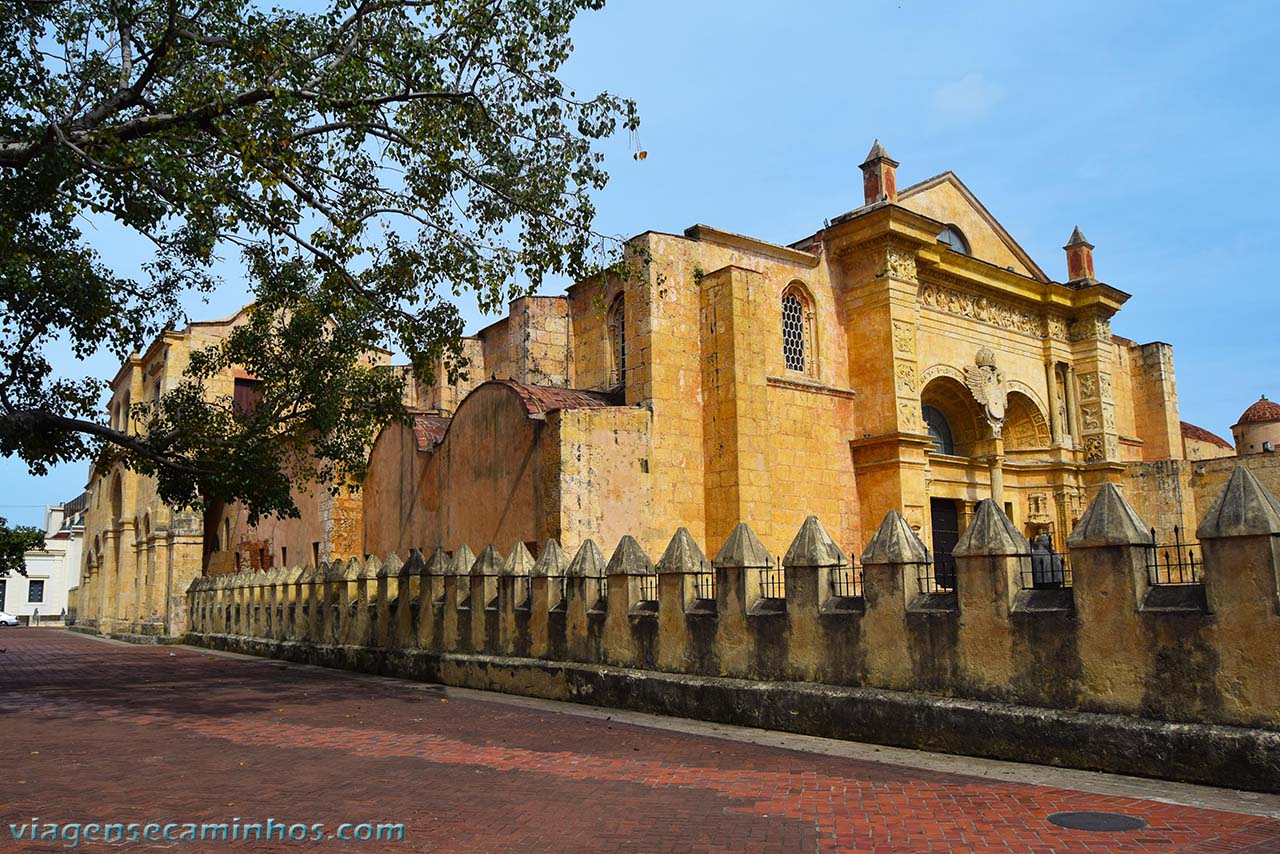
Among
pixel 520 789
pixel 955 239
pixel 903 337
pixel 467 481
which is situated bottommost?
pixel 520 789

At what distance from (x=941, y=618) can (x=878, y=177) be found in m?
16.9

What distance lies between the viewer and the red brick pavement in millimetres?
5371

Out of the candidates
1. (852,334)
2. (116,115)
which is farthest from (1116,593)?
(852,334)

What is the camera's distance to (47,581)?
66.8m

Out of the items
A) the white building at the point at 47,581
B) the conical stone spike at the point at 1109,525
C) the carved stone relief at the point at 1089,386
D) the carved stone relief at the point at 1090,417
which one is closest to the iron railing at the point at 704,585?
the conical stone spike at the point at 1109,525

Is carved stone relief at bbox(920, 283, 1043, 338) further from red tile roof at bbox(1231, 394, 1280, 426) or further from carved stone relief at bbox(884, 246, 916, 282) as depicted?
red tile roof at bbox(1231, 394, 1280, 426)

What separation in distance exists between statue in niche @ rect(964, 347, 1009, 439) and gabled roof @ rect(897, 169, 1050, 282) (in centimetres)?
406

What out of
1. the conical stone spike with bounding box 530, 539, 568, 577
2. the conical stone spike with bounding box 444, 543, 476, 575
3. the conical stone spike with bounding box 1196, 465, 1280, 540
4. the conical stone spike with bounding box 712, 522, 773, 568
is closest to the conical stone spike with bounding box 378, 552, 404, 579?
the conical stone spike with bounding box 444, 543, 476, 575

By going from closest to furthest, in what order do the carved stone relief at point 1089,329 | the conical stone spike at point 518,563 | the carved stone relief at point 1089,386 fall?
the conical stone spike at point 518,563 < the carved stone relief at point 1089,386 < the carved stone relief at point 1089,329

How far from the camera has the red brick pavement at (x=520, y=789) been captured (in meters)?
5.37

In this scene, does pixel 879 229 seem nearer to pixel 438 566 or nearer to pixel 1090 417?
pixel 1090 417

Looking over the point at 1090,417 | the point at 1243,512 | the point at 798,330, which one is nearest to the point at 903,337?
the point at 798,330

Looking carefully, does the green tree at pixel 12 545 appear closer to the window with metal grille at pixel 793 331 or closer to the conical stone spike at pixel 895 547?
the window with metal grille at pixel 793 331

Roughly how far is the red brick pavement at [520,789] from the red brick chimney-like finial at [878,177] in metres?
16.3
